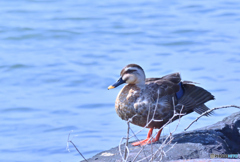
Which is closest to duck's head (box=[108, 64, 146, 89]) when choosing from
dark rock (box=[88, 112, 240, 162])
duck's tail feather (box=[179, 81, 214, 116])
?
duck's tail feather (box=[179, 81, 214, 116])

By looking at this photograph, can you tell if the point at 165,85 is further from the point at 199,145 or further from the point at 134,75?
the point at 199,145

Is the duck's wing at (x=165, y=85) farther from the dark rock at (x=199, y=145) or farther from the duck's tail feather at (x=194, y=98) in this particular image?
the dark rock at (x=199, y=145)

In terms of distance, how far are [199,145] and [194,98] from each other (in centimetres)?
112

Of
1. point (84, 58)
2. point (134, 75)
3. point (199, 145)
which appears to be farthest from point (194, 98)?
point (84, 58)

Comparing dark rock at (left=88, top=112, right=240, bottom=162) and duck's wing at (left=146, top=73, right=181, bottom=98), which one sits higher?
duck's wing at (left=146, top=73, right=181, bottom=98)

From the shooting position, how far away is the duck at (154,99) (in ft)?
20.6

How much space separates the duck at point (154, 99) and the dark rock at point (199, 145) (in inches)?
12.4

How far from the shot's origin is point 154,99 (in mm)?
6383

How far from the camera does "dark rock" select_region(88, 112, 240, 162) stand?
541cm

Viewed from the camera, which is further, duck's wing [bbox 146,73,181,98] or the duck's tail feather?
the duck's tail feather

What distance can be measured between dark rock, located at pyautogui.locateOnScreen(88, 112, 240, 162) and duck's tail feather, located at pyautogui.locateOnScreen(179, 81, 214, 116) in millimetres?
341

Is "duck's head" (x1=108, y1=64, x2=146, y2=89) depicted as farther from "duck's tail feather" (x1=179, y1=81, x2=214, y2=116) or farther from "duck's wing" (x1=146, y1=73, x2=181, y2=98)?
"duck's tail feather" (x1=179, y1=81, x2=214, y2=116)

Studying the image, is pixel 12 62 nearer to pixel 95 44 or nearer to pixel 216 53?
pixel 95 44

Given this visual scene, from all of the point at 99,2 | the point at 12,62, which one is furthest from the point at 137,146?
the point at 99,2
